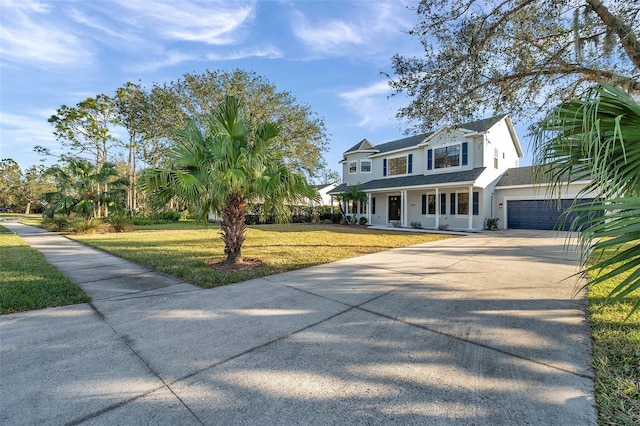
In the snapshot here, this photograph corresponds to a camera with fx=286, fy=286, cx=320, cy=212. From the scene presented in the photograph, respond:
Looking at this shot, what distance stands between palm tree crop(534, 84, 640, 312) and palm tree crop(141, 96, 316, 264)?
5.16 meters

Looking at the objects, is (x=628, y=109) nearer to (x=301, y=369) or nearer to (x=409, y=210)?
(x=301, y=369)

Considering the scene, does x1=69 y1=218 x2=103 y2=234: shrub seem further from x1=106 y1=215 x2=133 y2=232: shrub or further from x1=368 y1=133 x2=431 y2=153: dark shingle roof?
x1=368 y1=133 x2=431 y2=153: dark shingle roof

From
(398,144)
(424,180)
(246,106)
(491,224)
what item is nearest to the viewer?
(491,224)

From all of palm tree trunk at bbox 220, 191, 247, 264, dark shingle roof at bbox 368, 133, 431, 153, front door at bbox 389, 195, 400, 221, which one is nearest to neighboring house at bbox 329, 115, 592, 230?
front door at bbox 389, 195, 400, 221

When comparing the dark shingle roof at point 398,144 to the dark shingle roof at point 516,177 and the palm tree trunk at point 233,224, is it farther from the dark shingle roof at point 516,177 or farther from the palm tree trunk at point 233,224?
the palm tree trunk at point 233,224

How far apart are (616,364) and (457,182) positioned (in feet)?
48.8

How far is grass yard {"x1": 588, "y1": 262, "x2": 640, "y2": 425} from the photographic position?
2.12m

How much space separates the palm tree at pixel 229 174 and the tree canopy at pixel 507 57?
13.5 ft

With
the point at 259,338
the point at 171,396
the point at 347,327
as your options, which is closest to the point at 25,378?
the point at 171,396

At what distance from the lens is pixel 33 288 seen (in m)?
5.09

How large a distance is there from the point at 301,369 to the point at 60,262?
27.8 feet

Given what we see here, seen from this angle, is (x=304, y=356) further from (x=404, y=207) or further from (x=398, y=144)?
(x=398, y=144)

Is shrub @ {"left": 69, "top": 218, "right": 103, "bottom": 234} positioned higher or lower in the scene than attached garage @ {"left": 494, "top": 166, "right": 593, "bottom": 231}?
lower

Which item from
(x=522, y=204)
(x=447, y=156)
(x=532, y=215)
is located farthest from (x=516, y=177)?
(x=447, y=156)
